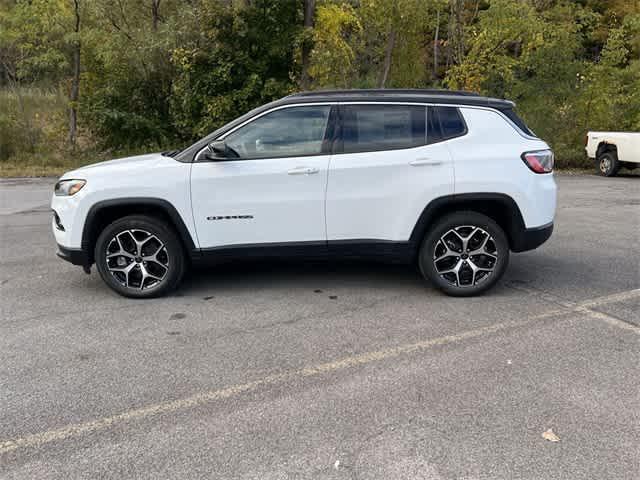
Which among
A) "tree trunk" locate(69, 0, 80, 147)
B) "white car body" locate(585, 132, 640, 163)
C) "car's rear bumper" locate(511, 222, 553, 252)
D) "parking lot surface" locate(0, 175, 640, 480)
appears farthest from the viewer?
"tree trunk" locate(69, 0, 80, 147)

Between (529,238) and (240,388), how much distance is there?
305 cm

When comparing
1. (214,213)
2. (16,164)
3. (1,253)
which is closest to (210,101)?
(16,164)

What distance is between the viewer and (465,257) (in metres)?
4.93

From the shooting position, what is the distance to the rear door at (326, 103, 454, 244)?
4.75m

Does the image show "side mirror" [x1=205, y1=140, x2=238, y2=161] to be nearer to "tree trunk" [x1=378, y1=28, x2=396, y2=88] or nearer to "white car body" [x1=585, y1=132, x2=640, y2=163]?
"white car body" [x1=585, y1=132, x2=640, y2=163]

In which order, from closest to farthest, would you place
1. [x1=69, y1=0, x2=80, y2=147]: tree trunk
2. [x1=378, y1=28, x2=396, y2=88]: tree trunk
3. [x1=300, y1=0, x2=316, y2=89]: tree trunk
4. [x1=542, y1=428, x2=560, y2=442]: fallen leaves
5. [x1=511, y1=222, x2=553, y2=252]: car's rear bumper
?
[x1=542, y1=428, x2=560, y2=442]: fallen leaves < [x1=511, y1=222, x2=553, y2=252]: car's rear bumper < [x1=300, y1=0, x2=316, y2=89]: tree trunk < [x1=69, y1=0, x2=80, y2=147]: tree trunk < [x1=378, y1=28, x2=396, y2=88]: tree trunk

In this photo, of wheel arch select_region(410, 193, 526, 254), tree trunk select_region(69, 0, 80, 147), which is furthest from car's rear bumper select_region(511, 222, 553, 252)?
tree trunk select_region(69, 0, 80, 147)

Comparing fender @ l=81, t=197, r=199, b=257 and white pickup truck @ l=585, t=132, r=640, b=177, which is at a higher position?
white pickup truck @ l=585, t=132, r=640, b=177

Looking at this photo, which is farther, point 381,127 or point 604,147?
point 604,147

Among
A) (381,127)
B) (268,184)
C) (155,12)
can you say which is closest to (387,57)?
(155,12)

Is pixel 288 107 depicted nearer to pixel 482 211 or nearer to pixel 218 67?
pixel 482 211

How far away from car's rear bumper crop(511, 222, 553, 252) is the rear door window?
1.26m

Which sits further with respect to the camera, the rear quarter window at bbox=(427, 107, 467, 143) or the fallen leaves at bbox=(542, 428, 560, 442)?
the rear quarter window at bbox=(427, 107, 467, 143)

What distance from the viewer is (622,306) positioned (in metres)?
4.70
